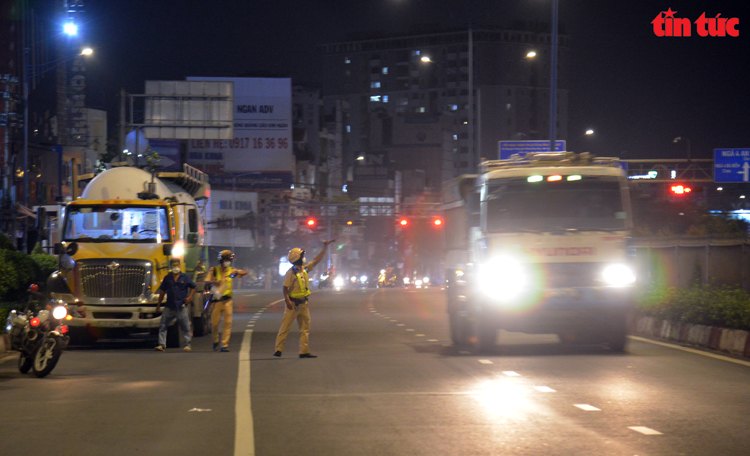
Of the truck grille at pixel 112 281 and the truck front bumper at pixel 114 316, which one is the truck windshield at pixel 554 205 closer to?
the truck front bumper at pixel 114 316

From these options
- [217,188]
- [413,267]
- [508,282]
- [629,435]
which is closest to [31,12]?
[217,188]

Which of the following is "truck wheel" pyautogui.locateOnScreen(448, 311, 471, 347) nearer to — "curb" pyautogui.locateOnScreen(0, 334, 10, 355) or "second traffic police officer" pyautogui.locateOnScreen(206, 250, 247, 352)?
"second traffic police officer" pyautogui.locateOnScreen(206, 250, 247, 352)

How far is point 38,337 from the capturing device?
13.9 meters

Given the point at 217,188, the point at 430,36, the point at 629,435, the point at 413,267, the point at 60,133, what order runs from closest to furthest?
1. the point at 629,435
2. the point at 60,133
3. the point at 217,188
4. the point at 413,267
5. the point at 430,36

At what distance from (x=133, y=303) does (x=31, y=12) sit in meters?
46.2

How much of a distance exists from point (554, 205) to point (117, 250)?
27.6 ft

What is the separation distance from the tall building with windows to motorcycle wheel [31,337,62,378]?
137 m

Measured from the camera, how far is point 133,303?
18.6m

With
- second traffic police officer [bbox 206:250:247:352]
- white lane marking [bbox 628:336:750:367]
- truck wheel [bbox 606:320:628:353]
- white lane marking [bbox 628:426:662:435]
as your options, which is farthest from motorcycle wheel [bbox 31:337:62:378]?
white lane marking [bbox 628:336:750:367]

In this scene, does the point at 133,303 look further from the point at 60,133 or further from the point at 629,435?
the point at 60,133

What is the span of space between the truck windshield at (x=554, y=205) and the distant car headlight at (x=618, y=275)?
0.64 metres

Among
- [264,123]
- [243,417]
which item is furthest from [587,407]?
[264,123]

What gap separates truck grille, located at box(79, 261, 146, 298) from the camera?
61.2 ft

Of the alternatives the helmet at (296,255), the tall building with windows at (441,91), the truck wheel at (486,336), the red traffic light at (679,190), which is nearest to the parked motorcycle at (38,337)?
the helmet at (296,255)
